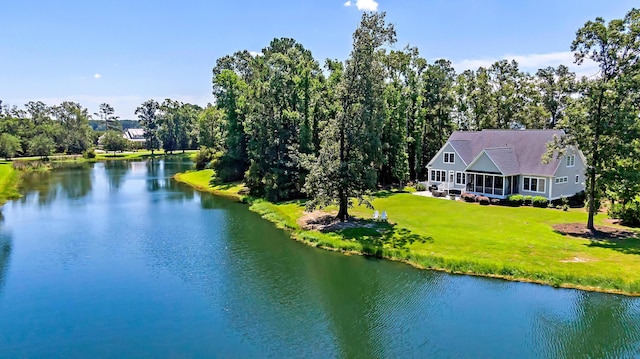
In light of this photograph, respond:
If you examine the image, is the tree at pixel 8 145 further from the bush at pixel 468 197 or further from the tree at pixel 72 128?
the bush at pixel 468 197

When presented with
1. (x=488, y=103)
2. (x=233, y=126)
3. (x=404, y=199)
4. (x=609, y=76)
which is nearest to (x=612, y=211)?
(x=609, y=76)

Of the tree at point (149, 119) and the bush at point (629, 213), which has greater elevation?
the tree at point (149, 119)

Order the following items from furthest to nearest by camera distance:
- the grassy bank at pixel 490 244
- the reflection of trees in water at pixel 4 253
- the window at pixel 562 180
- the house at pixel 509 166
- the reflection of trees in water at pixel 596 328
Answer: the house at pixel 509 166 < the window at pixel 562 180 < the reflection of trees in water at pixel 4 253 < the grassy bank at pixel 490 244 < the reflection of trees in water at pixel 596 328

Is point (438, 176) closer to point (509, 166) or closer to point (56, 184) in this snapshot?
point (509, 166)

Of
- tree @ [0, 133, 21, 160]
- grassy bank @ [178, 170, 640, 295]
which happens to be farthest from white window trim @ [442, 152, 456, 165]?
tree @ [0, 133, 21, 160]

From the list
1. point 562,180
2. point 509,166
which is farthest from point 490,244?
point 562,180

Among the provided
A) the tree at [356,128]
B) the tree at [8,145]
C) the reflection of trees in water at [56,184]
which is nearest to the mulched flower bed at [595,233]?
the tree at [356,128]

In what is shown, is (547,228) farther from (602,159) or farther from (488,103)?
(488,103)

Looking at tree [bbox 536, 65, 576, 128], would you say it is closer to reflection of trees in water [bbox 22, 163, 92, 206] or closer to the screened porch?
the screened porch
